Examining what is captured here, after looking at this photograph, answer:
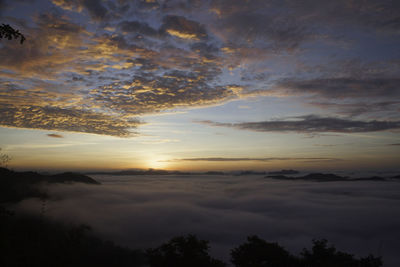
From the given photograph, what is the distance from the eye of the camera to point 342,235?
123875 mm

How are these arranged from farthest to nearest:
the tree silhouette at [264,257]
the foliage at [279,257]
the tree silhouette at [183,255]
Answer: the tree silhouette at [264,257] → the foliage at [279,257] → the tree silhouette at [183,255]

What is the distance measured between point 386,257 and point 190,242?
436 feet

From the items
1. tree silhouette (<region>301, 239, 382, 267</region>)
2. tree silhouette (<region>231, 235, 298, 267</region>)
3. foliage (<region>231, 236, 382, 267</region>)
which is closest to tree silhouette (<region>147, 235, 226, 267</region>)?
tree silhouette (<region>231, 235, 298, 267</region>)

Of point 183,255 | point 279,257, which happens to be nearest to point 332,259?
point 279,257

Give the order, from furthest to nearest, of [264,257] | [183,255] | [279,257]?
[279,257] < [264,257] < [183,255]

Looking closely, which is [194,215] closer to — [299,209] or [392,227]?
[299,209]

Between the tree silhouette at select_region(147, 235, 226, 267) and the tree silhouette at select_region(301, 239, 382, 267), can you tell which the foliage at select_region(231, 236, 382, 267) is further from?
the tree silhouette at select_region(147, 235, 226, 267)

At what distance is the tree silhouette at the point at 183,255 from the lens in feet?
78.0

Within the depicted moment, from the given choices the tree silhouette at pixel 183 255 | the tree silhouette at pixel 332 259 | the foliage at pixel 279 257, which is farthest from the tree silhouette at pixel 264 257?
the tree silhouette at pixel 183 255

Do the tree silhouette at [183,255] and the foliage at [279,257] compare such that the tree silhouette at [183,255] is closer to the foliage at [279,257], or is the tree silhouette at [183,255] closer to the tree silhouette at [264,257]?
the tree silhouette at [264,257]

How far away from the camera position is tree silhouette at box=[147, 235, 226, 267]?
78.0 feet

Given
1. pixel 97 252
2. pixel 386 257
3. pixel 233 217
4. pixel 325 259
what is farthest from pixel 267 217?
pixel 325 259

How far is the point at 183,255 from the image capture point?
79.8 ft

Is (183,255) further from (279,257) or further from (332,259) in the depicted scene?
(332,259)
